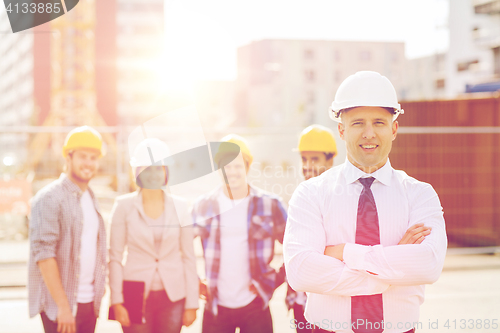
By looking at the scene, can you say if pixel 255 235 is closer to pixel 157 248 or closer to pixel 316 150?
pixel 157 248

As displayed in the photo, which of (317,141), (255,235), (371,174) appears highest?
(317,141)

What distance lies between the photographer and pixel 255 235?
3.41 meters

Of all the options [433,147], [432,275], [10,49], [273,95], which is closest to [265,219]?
[432,275]

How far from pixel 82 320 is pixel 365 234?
6.89 ft

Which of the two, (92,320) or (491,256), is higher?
(92,320)

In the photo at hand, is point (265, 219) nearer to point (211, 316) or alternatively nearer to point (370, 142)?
point (211, 316)

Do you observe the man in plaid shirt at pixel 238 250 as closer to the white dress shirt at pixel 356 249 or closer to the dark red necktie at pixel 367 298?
the white dress shirt at pixel 356 249

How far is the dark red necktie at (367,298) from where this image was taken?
2043 millimetres

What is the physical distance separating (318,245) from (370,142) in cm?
49

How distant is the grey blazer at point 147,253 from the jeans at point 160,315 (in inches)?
2.0

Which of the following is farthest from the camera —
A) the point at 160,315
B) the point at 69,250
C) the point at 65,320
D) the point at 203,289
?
the point at 203,289

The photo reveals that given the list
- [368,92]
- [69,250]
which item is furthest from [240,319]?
[368,92]

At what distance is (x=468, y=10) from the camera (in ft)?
156

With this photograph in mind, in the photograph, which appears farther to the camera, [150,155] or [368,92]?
[150,155]
